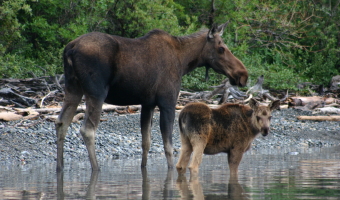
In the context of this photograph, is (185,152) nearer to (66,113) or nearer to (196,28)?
(66,113)

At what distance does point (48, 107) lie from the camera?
14.0 m

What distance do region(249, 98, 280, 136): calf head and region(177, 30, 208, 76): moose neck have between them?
1703 millimetres

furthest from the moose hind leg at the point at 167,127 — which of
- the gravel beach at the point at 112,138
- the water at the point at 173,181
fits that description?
the gravel beach at the point at 112,138

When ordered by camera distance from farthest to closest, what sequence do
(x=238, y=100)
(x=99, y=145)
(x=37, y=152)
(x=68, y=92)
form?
(x=238, y=100) → (x=99, y=145) → (x=37, y=152) → (x=68, y=92)

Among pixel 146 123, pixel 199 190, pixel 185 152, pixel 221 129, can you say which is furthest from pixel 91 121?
pixel 199 190

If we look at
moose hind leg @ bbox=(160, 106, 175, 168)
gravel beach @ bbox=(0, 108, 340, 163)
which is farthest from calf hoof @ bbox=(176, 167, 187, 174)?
gravel beach @ bbox=(0, 108, 340, 163)

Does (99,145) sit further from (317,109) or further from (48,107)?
(317,109)

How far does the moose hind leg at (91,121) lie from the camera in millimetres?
8297

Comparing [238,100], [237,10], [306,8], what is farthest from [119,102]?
[306,8]

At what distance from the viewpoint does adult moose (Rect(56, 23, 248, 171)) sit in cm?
823

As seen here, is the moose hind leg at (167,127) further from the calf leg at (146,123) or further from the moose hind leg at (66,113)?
the moose hind leg at (66,113)

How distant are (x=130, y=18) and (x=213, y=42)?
9843mm

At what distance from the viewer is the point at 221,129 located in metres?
8.18

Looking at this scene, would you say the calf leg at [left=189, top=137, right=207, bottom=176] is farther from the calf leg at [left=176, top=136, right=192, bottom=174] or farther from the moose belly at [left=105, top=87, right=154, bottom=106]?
the moose belly at [left=105, top=87, right=154, bottom=106]
